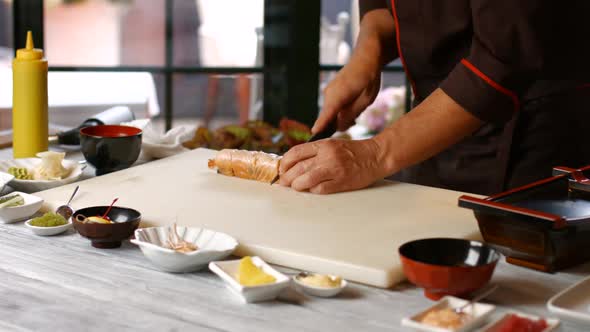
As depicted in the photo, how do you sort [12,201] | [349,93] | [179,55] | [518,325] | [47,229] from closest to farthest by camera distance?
[518,325] < [47,229] < [12,201] < [349,93] < [179,55]

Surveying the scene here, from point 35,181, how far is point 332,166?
2.00ft

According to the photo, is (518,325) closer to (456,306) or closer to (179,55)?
(456,306)

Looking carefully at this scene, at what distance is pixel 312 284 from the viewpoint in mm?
1147

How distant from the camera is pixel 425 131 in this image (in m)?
1.66

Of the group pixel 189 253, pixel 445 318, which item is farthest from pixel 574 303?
pixel 189 253

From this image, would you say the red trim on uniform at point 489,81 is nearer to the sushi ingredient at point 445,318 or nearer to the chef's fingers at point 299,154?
the chef's fingers at point 299,154

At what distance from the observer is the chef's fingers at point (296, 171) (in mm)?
1669

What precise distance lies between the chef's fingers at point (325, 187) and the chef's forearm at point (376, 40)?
0.58m

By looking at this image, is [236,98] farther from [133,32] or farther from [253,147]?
[253,147]

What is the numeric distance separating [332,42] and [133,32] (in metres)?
1.05

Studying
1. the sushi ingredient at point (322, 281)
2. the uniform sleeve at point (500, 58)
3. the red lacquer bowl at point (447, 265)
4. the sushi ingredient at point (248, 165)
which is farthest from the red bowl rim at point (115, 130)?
the red lacquer bowl at point (447, 265)

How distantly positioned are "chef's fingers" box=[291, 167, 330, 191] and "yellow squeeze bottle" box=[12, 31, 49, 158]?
0.63 meters

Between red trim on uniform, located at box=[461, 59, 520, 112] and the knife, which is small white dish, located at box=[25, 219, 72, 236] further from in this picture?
red trim on uniform, located at box=[461, 59, 520, 112]

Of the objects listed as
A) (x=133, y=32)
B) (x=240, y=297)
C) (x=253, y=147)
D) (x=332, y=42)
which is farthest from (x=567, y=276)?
(x=332, y=42)
